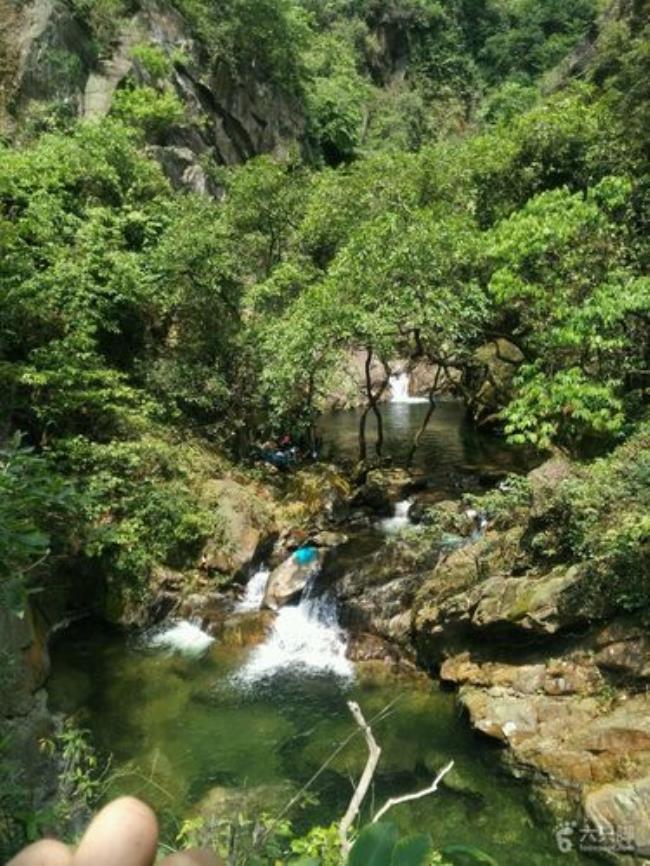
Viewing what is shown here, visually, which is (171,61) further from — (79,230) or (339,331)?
(339,331)

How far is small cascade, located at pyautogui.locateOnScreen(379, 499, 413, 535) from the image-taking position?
14.2 meters

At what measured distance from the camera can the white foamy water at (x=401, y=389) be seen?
26438 mm

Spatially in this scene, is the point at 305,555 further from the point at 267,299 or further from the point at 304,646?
the point at 267,299

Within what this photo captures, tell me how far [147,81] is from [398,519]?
64.2 ft

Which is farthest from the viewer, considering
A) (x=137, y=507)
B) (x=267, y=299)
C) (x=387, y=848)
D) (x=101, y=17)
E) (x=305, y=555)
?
(x=101, y=17)

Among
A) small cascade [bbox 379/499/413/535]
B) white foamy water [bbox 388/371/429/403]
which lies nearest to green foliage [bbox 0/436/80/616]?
small cascade [bbox 379/499/413/535]

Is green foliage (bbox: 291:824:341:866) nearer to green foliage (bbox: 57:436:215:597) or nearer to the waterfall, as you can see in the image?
the waterfall

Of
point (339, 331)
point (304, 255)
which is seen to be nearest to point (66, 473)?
point (339, 331)

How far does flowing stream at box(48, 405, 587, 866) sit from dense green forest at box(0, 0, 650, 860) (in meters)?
1.64

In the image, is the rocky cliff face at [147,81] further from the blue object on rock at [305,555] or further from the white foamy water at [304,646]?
the white foamy water at [304,646]

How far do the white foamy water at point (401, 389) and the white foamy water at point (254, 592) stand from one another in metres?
14.2

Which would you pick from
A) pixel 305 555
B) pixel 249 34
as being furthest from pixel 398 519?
pixel 249 34

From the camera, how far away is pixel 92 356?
12.8 meters

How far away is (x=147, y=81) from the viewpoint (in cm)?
2547
